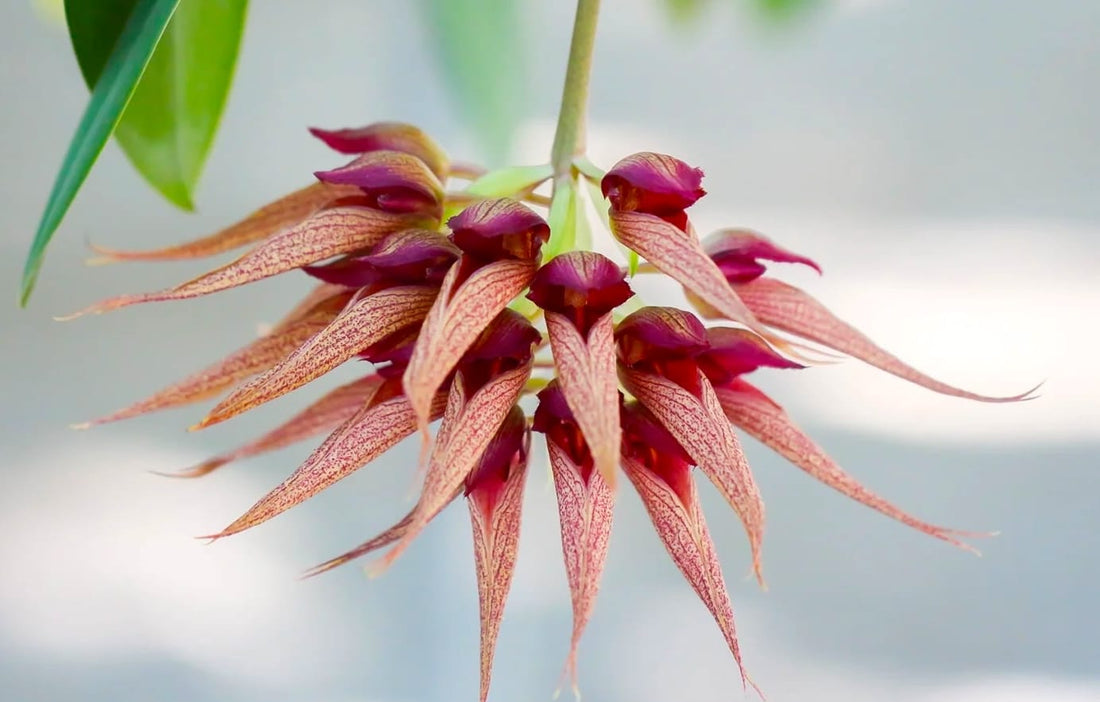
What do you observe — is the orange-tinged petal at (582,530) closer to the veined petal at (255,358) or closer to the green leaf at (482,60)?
the veined petal at (255,358)

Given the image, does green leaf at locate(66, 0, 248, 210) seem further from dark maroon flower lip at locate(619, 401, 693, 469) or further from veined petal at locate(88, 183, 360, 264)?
dark maroon flower lip at locate(619, 401, 693, 469)

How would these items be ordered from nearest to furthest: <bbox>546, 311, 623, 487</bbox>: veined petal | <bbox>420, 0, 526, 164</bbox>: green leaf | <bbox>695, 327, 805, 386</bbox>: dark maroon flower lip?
<bbox>546, 311, 623, 487</bbox>: veined petal
<bbox>695, 327, 805, 386</bbox>: dark maroon flower lip
<bbox>420, 0, 526, 164</bbox>: green leaf

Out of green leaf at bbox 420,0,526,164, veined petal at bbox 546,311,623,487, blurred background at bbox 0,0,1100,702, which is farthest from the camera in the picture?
blurred background at bbox 0,0,1100,702

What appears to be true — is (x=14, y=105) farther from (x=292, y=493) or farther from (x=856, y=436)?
(x=856, y=436)

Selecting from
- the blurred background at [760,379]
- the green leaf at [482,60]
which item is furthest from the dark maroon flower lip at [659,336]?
the blurred background at [760,379]

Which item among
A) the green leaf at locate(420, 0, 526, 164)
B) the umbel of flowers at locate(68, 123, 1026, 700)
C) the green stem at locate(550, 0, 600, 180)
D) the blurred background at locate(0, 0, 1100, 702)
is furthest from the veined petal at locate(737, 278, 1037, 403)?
the blurred background at locate(0, 0, 1100, 702)
